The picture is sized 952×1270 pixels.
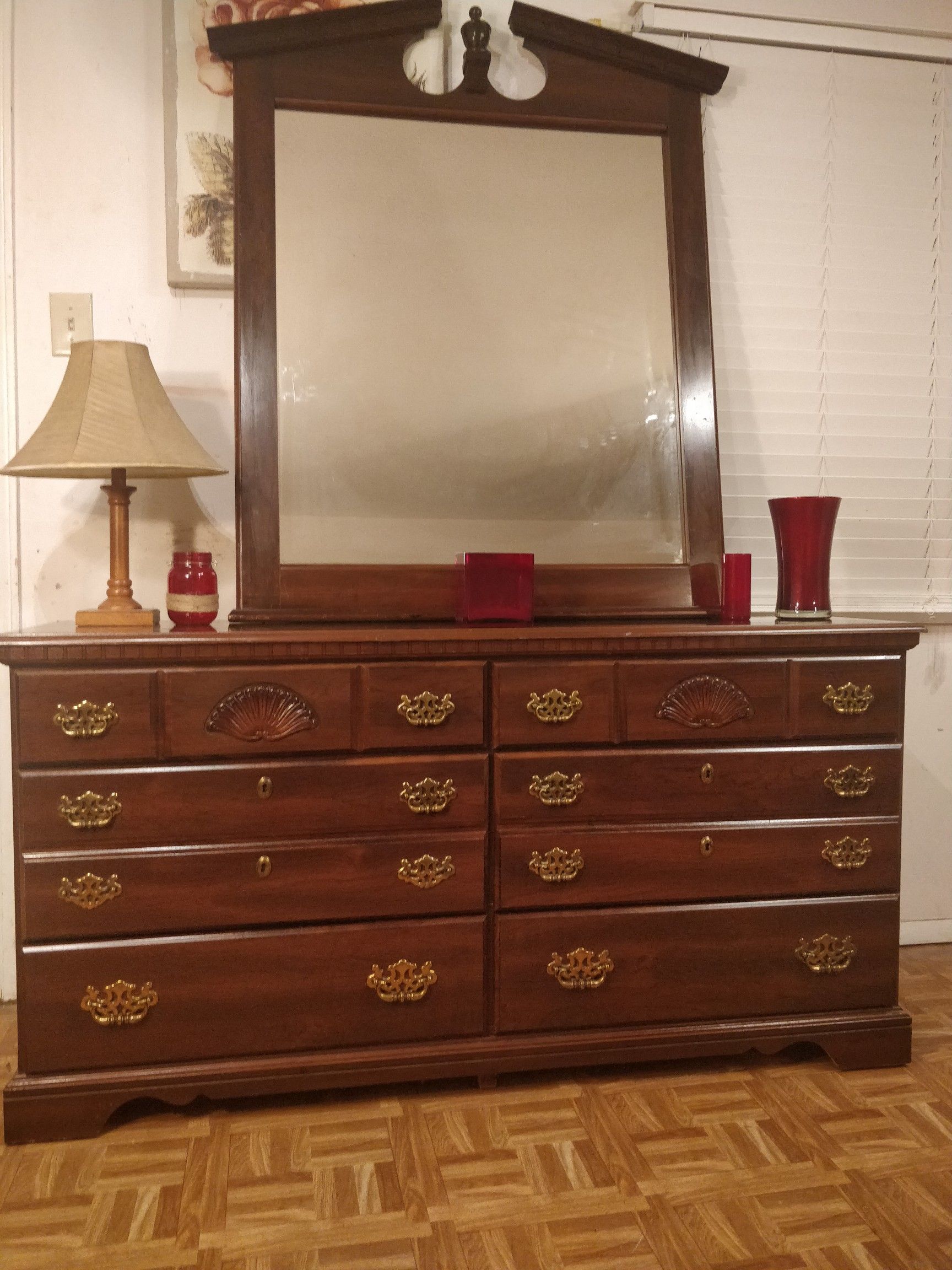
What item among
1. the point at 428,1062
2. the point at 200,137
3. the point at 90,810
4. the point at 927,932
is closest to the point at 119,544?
the point at 90,810

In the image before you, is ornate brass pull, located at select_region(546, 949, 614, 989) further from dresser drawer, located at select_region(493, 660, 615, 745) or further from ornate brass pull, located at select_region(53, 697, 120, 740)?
ornate brass pull, located at select_region(53, 697, 120, 740)

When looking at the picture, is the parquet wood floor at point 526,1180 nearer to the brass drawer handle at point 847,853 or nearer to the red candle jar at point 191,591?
the brass drawer handle at point 847,853

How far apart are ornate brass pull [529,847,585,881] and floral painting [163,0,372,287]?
1528 mm

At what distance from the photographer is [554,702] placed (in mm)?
1977

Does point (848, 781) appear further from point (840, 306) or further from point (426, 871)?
point (840, 306)

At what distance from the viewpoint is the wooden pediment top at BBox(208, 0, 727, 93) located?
2.23 metres

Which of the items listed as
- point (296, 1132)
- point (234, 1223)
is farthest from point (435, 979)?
point (234, 1223)

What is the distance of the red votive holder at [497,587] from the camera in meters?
2.06

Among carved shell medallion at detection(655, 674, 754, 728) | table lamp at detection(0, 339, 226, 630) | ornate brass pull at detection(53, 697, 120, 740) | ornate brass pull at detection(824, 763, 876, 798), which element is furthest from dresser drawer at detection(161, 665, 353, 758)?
ornate brass pull at detection(824, 763, 876, 798)

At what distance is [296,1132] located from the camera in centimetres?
187

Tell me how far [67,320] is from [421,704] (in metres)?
1.29

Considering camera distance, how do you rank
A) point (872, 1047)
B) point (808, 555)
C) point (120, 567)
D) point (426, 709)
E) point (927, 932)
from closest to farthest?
point (426, 709), point (120, 567), point (872, 1047), point (808, 555), point (927, 932)

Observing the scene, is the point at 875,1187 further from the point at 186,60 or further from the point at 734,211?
the point at 186,60

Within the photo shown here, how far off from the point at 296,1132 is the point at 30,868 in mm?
711
